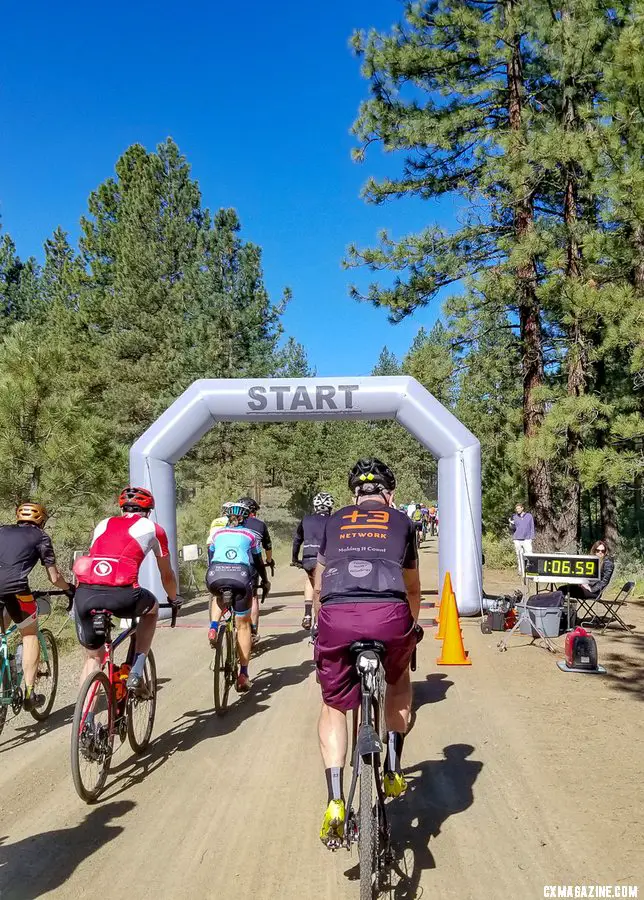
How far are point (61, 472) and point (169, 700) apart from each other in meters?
5.48

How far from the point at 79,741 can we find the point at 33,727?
2.27 m

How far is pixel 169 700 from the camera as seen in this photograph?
22.5 feet

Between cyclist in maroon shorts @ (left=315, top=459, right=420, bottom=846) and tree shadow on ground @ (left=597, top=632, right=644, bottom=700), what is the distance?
449 centimetres

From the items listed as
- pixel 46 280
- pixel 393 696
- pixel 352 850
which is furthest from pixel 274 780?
pixel 46 280

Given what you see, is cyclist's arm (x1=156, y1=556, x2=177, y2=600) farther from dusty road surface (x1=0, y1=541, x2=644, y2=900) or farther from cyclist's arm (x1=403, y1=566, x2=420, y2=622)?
cyclist's arm (x1=403, y1=566, x2=420, y2=622)

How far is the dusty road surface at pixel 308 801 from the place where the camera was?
351 cm

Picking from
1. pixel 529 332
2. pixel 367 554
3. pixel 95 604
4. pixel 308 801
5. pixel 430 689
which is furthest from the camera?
pixel 529 332

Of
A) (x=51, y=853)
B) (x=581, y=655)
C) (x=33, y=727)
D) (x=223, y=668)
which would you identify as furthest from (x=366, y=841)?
(x=581, y=655)

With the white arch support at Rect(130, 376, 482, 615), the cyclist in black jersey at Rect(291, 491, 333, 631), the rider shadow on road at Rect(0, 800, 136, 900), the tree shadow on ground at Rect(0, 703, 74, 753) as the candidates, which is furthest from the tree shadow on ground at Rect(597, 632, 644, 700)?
the tree shadow on ground at Rect(0, 703, 74, 753)

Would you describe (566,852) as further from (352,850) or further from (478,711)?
(478,711)

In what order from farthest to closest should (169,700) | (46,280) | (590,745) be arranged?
(46,280) < (169,700) < (590,745)

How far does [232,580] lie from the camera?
649 cm

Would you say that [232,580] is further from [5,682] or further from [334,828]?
[334,828]

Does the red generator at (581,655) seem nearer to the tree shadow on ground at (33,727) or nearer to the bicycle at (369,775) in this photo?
the bicycle at (369,775)
